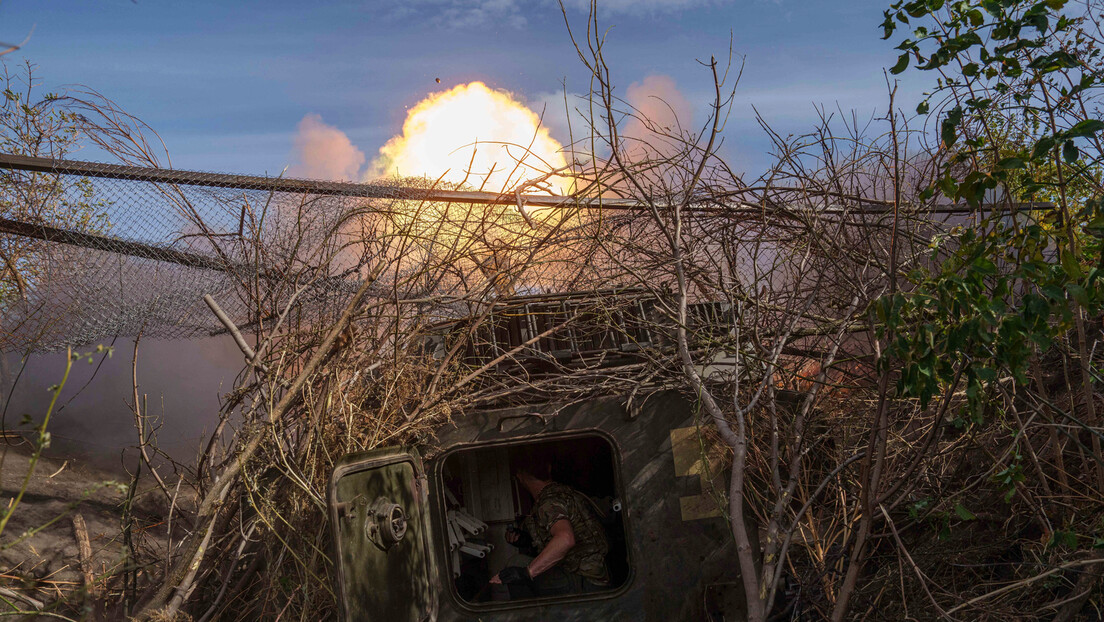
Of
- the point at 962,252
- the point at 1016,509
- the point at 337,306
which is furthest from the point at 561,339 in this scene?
the point at 1016,509

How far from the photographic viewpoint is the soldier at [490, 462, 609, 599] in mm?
5642

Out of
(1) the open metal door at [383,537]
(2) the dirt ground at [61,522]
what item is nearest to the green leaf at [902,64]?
(1) the open metal door at [383,537]

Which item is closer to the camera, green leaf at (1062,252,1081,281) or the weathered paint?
green leaf at (1062,252,1081,281)

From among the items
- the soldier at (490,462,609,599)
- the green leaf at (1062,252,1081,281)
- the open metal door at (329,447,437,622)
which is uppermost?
the green leaf at (1062,252,1081,281)

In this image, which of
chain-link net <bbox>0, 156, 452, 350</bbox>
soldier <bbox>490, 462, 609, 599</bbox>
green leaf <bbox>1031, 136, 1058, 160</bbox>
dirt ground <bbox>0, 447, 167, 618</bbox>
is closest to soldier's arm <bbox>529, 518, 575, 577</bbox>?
soldier <bbox>490, 462, 609, 599</bbox>

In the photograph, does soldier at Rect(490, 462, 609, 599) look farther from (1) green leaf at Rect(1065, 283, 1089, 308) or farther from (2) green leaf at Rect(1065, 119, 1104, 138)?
(2) green leaf at Rect(1065, 119, 1104, 138)

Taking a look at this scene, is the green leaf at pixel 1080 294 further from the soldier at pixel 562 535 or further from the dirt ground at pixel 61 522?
the dirt ground at pixel 61 522

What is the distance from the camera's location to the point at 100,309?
21.0ft

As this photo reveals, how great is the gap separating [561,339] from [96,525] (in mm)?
5674

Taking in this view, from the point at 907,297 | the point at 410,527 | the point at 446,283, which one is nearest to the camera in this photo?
the point at 907,297

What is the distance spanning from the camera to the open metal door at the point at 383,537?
146 inches

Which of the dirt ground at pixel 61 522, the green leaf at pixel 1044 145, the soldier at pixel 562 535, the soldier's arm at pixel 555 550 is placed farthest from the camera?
the dirt ground at pixel 61 522

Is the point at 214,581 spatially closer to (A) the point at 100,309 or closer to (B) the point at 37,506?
(A) the point at 100,309

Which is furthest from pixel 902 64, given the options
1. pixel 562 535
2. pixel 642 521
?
pixel 562 535
